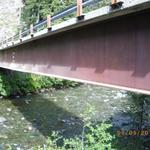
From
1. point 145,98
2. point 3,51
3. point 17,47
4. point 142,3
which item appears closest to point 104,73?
point 142,3

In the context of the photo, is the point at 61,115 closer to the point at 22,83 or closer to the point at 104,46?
the point at 22,83

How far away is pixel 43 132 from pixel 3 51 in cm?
1227

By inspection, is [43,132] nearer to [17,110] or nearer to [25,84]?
[17,110]

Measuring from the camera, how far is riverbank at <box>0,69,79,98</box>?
2900cm

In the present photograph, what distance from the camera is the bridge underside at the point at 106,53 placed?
361 inches

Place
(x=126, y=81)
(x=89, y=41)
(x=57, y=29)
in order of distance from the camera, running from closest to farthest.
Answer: (x=126, y=81) < (x=89, y=41) < (x=57, y=29)

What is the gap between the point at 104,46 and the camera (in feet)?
36.4

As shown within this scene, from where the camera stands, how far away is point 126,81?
9.69 metres

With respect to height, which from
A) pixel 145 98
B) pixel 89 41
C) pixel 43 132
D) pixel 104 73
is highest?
pixel 89 41

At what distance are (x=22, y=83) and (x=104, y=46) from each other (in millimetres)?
19990

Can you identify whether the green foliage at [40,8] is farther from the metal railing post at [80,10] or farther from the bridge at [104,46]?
the metal railing post at [80,10]

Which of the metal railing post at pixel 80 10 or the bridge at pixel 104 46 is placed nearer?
the bridge at pixel 104 46
